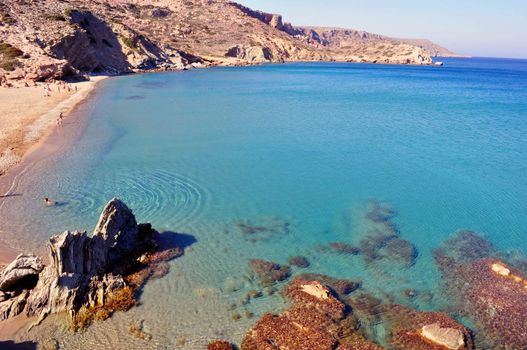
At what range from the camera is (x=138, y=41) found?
8944 centimetres

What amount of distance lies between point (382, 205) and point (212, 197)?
362 inches

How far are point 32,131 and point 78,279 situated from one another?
23748 millimetres

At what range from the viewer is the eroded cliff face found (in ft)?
193

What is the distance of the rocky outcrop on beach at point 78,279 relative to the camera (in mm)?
11875

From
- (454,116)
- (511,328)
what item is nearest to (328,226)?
(511,328)

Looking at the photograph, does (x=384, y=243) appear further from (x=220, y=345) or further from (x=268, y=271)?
(x=220, y=345)

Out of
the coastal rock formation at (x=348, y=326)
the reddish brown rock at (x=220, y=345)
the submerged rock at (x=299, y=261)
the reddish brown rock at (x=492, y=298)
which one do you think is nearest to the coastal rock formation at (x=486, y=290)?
the reddish brown rock at (x=492, y=298)

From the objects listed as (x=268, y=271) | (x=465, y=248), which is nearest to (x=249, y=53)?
(x=465, y=248)

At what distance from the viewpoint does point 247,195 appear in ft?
70.5

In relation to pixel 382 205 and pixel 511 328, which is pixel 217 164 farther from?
pixel 511 328

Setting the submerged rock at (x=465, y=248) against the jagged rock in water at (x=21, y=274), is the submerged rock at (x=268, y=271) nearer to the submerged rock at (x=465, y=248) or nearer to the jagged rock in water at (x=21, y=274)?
the submerged rock at (x=465, y=248)

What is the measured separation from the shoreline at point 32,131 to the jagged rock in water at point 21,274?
1736mm

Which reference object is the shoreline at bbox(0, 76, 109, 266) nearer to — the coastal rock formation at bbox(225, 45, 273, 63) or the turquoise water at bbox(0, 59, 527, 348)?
the turquoise water at bbox(0, 59, 527, 348)

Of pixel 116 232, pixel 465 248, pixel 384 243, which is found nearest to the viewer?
pixel 116 232
